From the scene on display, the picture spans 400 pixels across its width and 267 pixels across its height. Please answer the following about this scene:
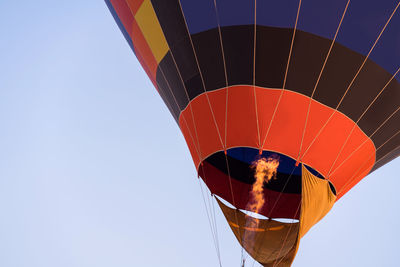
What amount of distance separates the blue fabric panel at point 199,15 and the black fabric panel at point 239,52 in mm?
224

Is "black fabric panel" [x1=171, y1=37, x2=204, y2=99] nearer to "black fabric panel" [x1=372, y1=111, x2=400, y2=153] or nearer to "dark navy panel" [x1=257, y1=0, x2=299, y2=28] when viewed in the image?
"dark navy panel" [x1=257, y1=0, x2=299, y2=28]

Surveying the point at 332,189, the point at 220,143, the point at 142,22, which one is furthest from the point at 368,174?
the point at 142,22

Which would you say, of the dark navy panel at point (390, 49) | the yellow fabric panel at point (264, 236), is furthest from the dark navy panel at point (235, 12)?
the yellow fabric panel at point (264, 236)

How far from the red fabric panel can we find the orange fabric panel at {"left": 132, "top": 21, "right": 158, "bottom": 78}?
6.31ft

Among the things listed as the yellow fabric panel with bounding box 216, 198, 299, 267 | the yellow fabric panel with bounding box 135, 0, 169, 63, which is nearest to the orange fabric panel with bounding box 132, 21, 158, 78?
the yellow fabric panel with bounding box 135, 0, 169, 63

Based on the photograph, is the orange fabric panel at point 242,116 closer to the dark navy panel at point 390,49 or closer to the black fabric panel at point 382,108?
the black fabric panel at point 382,108

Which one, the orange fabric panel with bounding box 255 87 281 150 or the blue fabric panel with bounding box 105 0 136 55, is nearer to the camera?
the orange fabric panel with bounding box 255 87 281 150

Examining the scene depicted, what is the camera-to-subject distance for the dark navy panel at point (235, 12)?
233 inches

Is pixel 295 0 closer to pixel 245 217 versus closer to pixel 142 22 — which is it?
pixel 142 22

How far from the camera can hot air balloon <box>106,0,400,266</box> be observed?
5840 mm

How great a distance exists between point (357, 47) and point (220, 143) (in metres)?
2.20

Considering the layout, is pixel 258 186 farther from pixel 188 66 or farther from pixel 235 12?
pixel 235 12

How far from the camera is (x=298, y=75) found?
19.6ft

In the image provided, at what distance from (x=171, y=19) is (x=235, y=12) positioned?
998mm
